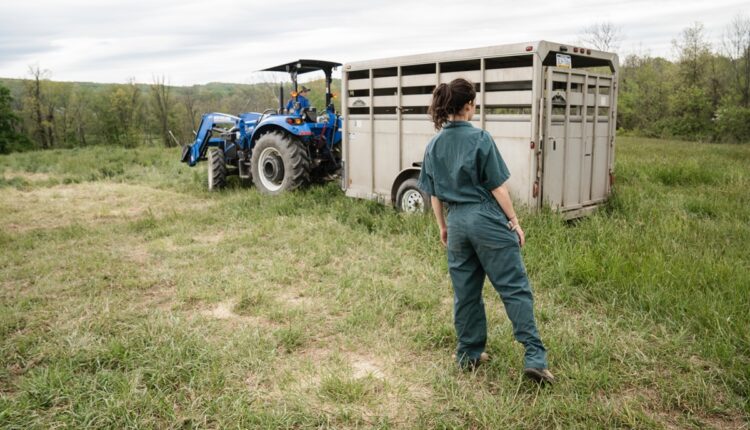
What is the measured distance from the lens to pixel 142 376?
132 inches

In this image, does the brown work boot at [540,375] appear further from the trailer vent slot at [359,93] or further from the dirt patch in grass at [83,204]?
the dirt patch in grass at [83,204]

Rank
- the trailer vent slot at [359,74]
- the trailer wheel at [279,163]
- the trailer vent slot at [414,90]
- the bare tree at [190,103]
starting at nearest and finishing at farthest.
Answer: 1. the trailer vent slot at [414,90]
2. the trailer vent slot at [359,74]
3. the trailer wheel at [279,163]
4. the bare tree at [190,103]

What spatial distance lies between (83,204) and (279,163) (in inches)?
143

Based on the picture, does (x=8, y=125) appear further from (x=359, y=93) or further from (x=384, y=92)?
(x=384, y=92)

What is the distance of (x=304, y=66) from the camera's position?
9.62 meters

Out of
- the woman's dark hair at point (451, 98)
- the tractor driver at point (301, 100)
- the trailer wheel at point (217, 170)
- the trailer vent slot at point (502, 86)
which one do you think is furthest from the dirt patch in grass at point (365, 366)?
the trailer wheel at point (217, 170)

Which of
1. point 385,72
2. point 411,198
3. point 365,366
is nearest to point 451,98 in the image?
point 365,366

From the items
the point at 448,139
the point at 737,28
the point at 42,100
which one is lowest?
the point at 448,139

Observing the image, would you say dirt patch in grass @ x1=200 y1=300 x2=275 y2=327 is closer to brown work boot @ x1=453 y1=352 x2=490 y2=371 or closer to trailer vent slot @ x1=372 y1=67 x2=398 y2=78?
brown work boot @ x1=453 y1=352 x2=490 y2=371

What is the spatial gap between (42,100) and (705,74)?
5186 centimetres

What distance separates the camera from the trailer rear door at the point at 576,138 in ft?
20.2

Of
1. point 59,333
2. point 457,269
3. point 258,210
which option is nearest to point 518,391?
point 457,269

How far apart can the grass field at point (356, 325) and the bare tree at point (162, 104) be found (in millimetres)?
43355

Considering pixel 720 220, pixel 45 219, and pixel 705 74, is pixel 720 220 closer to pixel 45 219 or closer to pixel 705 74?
pixel 45 219
